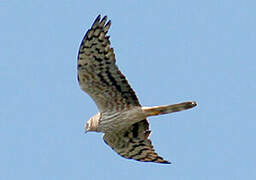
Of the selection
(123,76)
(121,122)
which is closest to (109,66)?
(123,76)

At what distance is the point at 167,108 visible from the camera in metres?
14.1

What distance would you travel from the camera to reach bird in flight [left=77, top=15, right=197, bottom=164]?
13727mm

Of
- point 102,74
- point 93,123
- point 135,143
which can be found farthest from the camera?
point 135,143

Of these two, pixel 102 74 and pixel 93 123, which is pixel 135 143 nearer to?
pixel 93 123

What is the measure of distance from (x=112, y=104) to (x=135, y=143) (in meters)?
1.16

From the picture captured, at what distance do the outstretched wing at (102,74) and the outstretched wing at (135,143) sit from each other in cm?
76

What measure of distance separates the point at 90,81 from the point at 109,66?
52 cm

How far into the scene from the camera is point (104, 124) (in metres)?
14.6

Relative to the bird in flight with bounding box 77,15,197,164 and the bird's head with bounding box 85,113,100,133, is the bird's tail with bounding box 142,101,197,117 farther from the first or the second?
the bird's head with bounding box 85,113,100,133

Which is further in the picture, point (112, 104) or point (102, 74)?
point (112, 104)

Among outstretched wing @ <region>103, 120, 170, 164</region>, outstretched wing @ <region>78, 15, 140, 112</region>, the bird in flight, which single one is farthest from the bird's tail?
outstretched wing @ <region>103, 120, 170, 164</region>

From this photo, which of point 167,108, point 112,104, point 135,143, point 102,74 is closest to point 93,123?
point 112,104

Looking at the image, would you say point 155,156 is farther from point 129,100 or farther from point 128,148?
point 129,100

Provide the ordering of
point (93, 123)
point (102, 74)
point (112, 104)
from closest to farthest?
1. point (102, 74)
2. point (112, 104)
3. point (93, 123)
